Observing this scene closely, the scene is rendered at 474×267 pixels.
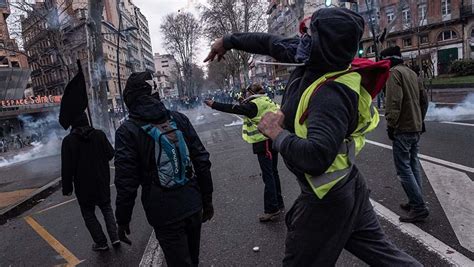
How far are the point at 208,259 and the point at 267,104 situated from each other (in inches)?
82.5

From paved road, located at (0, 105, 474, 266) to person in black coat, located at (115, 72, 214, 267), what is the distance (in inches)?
47.7

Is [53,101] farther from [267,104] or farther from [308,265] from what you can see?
[308,265]

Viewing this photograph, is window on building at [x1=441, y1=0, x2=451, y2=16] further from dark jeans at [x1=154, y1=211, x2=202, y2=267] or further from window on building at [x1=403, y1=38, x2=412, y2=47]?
dark jeans at [x1=154, y1=211, x2=202, y2=267]

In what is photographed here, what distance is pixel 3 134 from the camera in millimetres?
26297

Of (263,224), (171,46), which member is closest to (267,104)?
(263,224)

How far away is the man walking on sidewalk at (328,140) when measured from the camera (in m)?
1.84

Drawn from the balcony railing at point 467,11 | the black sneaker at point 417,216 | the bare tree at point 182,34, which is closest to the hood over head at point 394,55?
the black sneaker at point 417,216

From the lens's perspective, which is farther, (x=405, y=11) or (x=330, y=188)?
(x=405, y=11)

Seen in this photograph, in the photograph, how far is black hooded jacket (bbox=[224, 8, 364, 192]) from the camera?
5.93 ft

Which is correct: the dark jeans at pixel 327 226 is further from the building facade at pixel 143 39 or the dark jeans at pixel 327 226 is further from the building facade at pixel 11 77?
the building facade at pixel 143 39

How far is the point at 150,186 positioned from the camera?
9.12ft

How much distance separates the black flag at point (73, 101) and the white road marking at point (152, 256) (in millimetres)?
1791

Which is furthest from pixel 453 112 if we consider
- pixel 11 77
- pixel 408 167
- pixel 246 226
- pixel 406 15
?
pixel 406 15

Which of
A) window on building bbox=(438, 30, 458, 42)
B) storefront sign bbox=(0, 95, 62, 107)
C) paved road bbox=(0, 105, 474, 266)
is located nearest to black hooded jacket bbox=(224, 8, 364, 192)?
paved road bbox=(0, 105, 474, 266)
